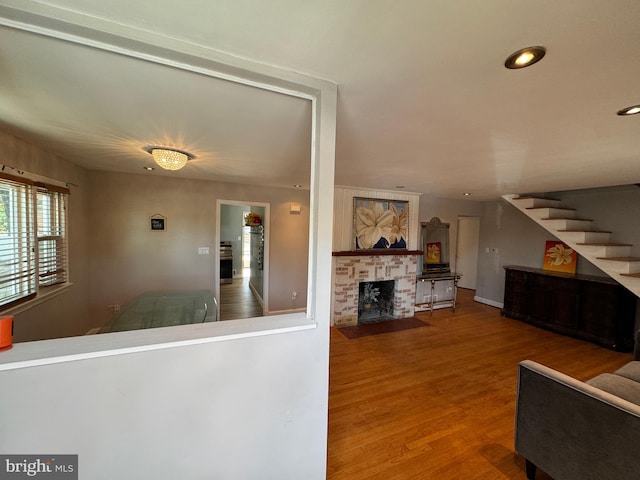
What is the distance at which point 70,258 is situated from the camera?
114 inches

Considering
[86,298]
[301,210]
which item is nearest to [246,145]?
[301,210]

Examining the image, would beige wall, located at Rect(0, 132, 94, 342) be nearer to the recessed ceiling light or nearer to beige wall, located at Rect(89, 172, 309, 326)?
beige wall, located at Rect(89, 172, 309, 326)

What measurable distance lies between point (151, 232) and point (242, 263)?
4.43 metres

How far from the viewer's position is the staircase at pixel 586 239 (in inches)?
124

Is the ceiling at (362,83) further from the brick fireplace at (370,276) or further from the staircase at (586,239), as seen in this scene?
the brick fireplace at (370,276)

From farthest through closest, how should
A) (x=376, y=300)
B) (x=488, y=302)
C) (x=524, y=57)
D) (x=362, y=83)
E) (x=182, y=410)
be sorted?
(x=488, y=302), (x=376, y=300), (x=362, y=83), (x=182, y=410), (x=524, y=57)

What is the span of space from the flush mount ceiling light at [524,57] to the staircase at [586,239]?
3739 mm

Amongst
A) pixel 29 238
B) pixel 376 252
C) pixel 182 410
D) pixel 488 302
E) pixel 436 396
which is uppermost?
pixel 29 238

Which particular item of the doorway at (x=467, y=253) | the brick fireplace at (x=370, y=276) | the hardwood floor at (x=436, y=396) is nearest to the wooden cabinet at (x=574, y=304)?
the hardwood floor at (x=436, y=396)

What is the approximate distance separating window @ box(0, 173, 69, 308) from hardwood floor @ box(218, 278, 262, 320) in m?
2.39

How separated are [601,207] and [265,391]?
5.70 m

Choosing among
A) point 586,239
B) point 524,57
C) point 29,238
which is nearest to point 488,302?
point 586,239

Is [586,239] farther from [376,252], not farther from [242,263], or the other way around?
[242,263]

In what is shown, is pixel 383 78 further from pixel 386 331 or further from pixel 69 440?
pixel 386 331
